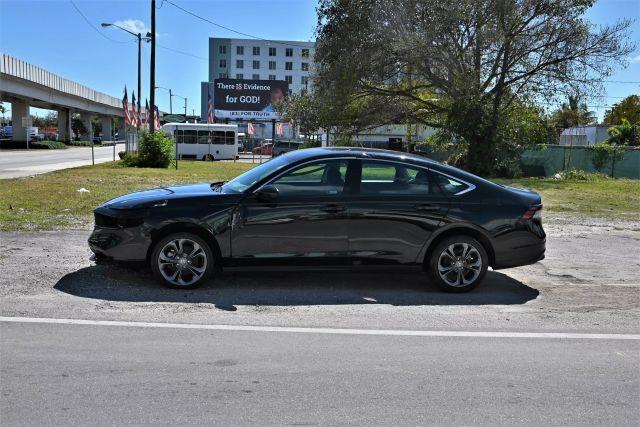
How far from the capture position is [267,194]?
21.1ft

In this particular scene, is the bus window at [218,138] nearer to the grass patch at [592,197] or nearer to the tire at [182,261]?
the grass patch at [592,197]

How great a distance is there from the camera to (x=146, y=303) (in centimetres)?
612

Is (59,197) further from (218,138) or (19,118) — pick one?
(19,118)

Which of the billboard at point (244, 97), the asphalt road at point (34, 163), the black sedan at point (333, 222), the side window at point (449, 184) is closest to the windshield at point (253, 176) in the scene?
the black sedan at point (333, 222)

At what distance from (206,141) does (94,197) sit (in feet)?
107

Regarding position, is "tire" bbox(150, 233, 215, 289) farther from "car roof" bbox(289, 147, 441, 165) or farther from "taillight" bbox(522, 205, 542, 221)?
"taillight" bbox(522, 205, 542, 221)

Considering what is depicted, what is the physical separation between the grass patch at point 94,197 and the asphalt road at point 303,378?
21.0ft

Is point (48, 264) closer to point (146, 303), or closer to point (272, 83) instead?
point (146, 303)

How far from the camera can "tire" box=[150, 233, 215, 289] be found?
21.2ft

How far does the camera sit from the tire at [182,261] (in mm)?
6477

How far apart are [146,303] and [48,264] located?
7.41ft

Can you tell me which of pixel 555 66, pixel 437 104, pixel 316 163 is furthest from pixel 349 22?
pixel 316 163

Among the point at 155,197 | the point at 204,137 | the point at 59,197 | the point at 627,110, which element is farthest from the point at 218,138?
the point at 627,110

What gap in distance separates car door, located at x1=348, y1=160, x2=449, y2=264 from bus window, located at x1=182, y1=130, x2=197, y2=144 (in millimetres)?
42004
